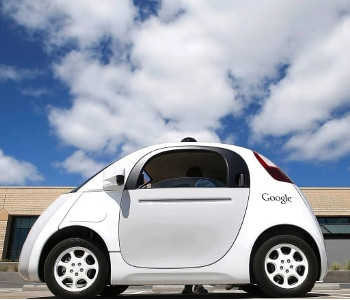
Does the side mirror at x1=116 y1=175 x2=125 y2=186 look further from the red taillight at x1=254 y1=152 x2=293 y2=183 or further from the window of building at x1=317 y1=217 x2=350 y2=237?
the window of building at x1=317 y1=217 x2=350 y2=237

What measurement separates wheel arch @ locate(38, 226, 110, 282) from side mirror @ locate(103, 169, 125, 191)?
1.48ft

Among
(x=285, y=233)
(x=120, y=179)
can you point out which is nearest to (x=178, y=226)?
(x=120, y=179)

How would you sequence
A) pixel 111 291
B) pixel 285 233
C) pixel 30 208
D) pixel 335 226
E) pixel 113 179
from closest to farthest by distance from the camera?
pixel 285 233 → pixel 113 179 → pixel 111 291 → pixel 335 226 → pixel 30 208

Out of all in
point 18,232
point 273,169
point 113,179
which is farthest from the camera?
point 18,232

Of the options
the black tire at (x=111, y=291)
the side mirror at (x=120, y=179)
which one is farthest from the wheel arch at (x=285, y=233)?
the black tire at (x=111, y=291)

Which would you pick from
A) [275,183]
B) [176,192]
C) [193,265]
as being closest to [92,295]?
[193,265]

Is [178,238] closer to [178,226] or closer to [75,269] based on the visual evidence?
[178,226]

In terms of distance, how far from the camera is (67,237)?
4.14 meters

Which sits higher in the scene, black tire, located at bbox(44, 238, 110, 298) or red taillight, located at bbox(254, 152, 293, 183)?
red taillight, located at bbox(254, 152, 293, 183)

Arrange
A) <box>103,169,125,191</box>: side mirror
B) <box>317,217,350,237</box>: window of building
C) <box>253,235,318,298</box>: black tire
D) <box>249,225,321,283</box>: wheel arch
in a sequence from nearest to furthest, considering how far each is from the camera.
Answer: <box>253,235,318,298</box>: black tire
<box>249,225,321,283</box>: wheel arch
<box>103,169,125,191</box>: side mirror
<box>317,217,350,237</box>: window of building

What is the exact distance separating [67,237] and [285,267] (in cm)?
203

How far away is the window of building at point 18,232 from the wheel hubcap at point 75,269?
34.9m

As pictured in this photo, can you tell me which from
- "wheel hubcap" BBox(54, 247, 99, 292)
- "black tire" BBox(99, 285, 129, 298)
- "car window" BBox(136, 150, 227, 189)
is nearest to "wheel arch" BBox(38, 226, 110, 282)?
"wheel hubcap" BBox(54, 247, 99, 292)

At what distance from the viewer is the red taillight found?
4332 millimetres
